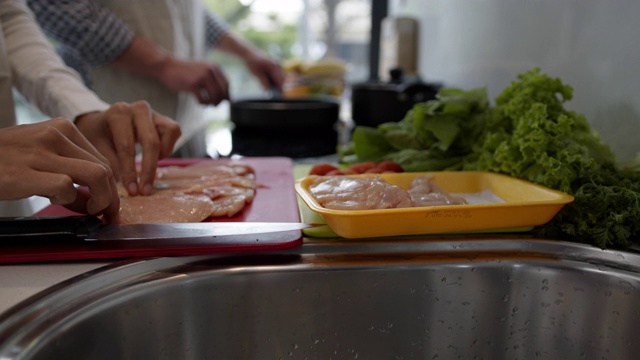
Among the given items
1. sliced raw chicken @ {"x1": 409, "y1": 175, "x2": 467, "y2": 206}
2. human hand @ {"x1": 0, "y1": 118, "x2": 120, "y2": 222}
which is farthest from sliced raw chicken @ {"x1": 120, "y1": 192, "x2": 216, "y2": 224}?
sliced raw chicken @ {"x1": 409, "y1": 175, "x2": 467, "y2": 206}

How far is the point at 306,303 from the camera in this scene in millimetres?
673

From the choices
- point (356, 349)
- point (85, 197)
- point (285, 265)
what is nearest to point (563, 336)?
point (356, 349)

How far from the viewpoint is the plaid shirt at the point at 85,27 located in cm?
168

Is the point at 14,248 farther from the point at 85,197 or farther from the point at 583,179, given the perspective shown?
the point at 583,179

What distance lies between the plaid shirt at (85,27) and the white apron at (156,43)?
10 cm

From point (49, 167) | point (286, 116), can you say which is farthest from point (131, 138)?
point (286, 116)

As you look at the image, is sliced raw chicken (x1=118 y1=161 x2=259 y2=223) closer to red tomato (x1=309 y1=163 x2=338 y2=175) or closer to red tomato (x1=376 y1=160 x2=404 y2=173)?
red tomato (x1=309 y1=163 x2=338 y2=175)

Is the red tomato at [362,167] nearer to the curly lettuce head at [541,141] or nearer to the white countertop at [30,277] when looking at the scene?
the curly lettuce head at [541,141]

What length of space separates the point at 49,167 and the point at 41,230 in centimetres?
9

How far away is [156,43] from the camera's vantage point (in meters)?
1.94

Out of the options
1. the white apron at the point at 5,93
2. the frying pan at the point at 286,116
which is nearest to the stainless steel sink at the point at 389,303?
the white apron at the point at 5,93

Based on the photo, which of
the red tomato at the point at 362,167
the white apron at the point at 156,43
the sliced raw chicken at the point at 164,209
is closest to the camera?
the sliced raw chicken at the point at 164,209

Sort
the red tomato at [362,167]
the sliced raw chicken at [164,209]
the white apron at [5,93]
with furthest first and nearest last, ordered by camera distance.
Result: the white apron at [5,93] → the red tomato at [362,167] → the sliced raw chicken at [164,209]

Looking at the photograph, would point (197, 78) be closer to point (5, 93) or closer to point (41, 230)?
point (5, 93)
